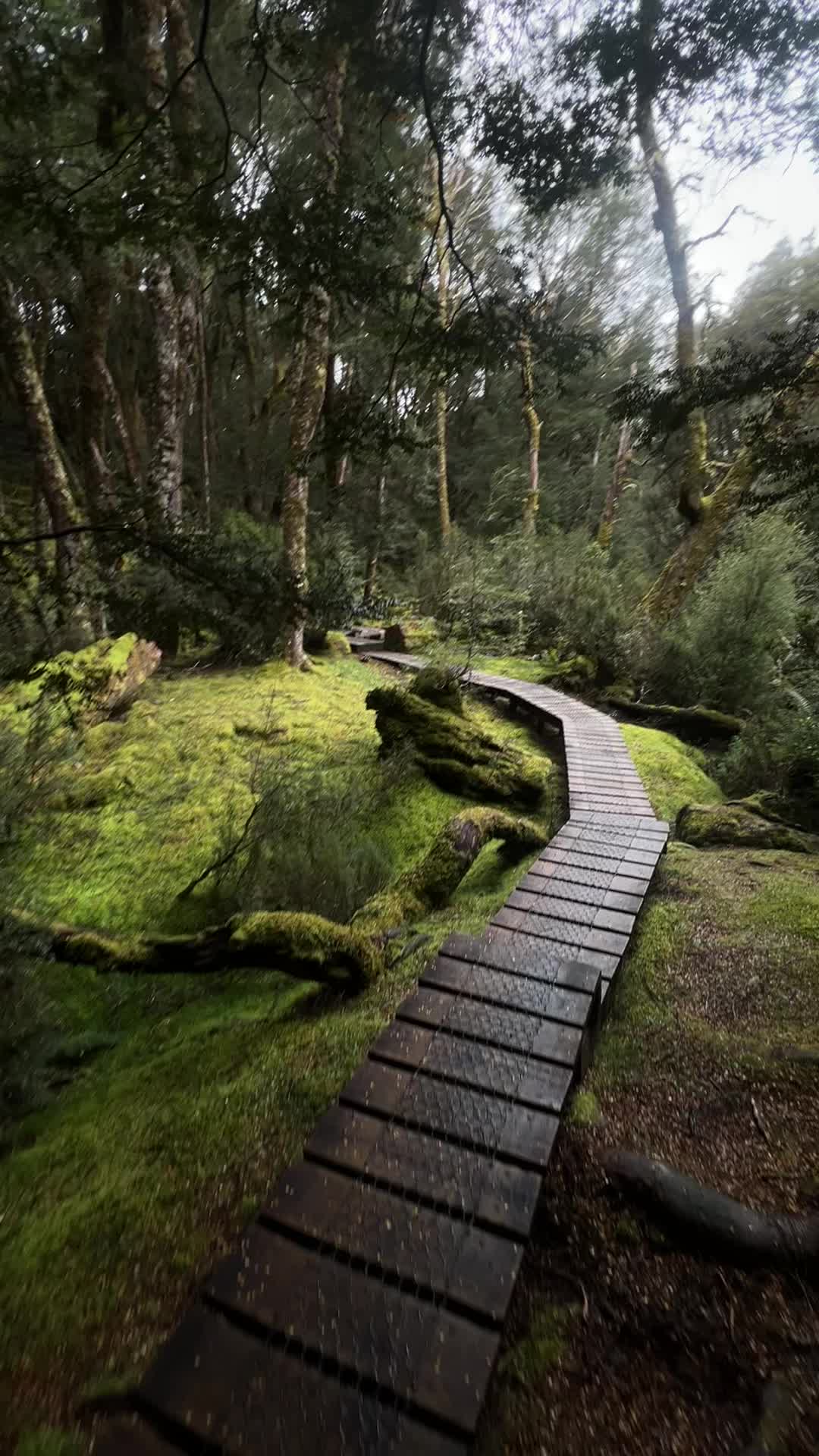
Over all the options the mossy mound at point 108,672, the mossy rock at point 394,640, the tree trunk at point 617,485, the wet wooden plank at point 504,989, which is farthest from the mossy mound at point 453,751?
the tree trunk at point 617,485

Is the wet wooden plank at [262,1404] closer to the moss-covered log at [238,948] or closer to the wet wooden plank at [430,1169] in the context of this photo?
the wet wooden plank at [430,1169]

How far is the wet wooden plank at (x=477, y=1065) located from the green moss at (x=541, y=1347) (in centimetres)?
49

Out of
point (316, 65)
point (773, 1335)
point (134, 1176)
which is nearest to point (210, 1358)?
point (134, 1176)

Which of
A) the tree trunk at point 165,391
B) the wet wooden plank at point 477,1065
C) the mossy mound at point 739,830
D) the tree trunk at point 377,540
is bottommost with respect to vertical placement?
the mossy mound at point 739,830

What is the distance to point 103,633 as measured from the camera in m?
8.38

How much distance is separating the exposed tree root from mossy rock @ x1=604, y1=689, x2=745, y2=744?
7.63m

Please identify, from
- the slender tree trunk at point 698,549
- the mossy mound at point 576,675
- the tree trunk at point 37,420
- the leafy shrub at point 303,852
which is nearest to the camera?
the leafy shrub at point 303,852

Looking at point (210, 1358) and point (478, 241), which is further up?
point (478, 241)

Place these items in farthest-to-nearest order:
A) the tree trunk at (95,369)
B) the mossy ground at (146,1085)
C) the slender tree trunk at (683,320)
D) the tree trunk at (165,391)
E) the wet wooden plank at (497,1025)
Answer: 1. the slender tree trunk at (683,320)
2. the tree trunk at (95,369)
3. the tree trunk at (165,391)
4. the wet wooden plank at (497,1025)
5. the mossy ground at (146,1085)

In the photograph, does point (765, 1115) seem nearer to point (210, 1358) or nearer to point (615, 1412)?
point (615, 1412)

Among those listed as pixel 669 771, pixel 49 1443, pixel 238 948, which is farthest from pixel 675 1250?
pixel 669 771

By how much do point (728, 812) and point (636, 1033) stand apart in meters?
3.30

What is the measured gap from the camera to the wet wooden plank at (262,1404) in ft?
3.96

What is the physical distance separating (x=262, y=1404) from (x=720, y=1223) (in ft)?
4.03
